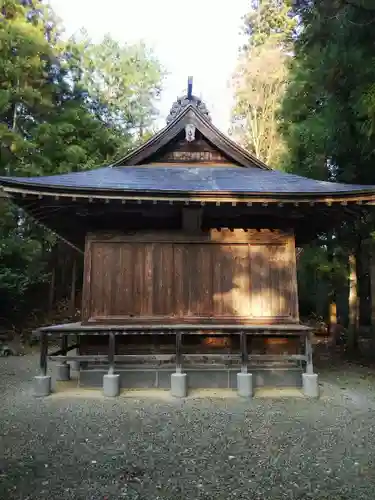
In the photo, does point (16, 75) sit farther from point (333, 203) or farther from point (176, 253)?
point (333, 203)

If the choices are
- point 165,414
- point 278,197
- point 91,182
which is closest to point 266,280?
point 278,197

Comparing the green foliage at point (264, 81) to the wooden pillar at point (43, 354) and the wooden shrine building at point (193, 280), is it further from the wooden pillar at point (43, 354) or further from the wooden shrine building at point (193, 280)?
the wooden pillar at point (43, 354)

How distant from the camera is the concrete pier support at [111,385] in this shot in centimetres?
695

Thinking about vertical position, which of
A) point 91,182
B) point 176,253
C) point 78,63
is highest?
point 78,63

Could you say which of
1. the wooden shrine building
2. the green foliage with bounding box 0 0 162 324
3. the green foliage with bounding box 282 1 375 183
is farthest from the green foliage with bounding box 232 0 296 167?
the wooden shrine building

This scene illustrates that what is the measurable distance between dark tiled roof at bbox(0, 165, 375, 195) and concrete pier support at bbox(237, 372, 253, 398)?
324 cm

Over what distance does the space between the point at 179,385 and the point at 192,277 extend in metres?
2.06

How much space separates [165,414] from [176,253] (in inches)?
123

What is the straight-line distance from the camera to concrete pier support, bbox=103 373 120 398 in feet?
22.8

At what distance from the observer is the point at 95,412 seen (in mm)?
6039

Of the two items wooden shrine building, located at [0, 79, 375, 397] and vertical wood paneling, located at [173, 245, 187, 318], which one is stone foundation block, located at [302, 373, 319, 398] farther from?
vertical wood paneling, located at [173, 245, 187, 318]

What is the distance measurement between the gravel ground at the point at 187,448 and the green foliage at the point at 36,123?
10.1 m

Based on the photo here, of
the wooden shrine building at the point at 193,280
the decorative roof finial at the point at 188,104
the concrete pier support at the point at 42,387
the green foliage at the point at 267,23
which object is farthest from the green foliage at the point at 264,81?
the concrete pier support at the point at 42,387

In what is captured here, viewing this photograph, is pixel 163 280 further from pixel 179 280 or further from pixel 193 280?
pixel 193 280
